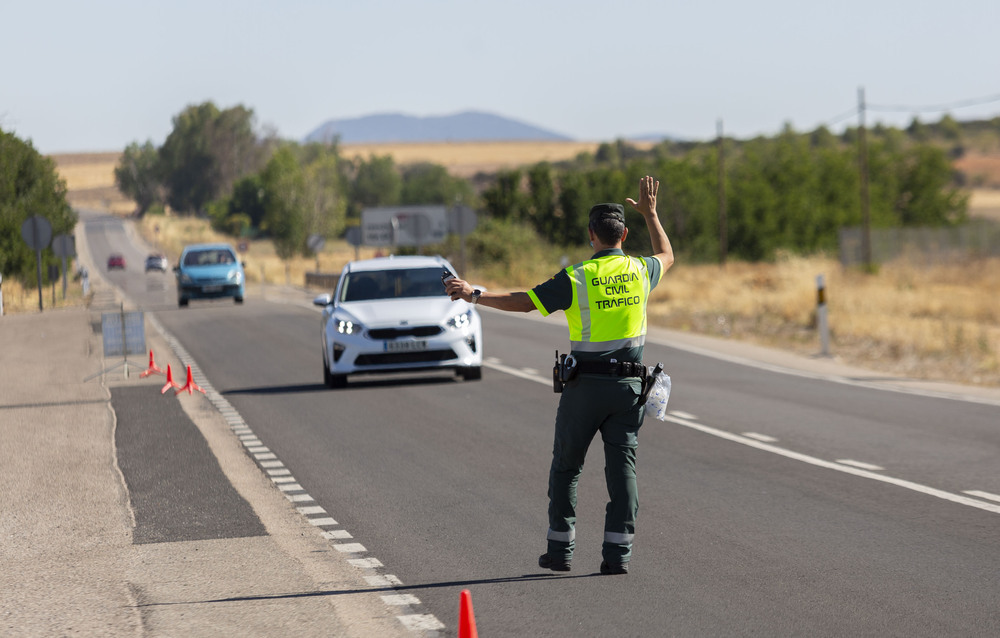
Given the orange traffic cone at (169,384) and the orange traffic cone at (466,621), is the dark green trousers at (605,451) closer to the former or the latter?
the orange traffic cone at (466,621)

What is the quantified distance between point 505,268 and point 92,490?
159ft

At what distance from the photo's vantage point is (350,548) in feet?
24.0

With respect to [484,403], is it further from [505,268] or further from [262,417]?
[505,268]

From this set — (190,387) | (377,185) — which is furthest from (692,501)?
(377,185)

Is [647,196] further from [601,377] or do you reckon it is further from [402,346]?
[402,346]

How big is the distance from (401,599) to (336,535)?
164 cm

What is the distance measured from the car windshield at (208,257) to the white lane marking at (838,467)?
2807 cm

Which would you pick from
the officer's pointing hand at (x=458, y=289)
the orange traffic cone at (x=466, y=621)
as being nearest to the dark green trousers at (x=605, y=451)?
the officer's pointing hand at (x=458, y=289)

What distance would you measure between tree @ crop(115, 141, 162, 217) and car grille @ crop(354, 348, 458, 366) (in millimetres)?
39532

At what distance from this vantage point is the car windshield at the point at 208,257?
3925 centimetres

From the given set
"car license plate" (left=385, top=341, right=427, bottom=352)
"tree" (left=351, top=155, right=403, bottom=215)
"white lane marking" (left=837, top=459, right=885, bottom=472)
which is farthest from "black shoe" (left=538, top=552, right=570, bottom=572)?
"tree" (left=351, top=155, right=403, bottom=215)

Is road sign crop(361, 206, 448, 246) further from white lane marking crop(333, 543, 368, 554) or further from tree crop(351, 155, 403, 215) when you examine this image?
tree crop(351, 155, 403, 215)

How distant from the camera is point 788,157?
8831 cm

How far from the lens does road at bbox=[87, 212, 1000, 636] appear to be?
590 centimetres
